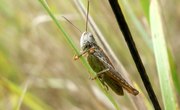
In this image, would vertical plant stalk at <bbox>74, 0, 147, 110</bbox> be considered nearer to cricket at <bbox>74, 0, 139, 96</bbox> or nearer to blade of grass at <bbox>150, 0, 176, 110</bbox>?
cricket at <bbox>74, 0, 139, 96</bbox>

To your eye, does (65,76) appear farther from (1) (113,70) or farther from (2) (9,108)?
(1) (113,70)

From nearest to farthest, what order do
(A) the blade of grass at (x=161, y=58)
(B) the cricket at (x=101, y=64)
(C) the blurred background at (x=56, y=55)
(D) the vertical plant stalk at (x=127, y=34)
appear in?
(D) the vertical plant stalk at (x=127, y=34) < (A) the blade of grass at (x=161, y=58) < (B) the cricket at (x=101, y=64) < (C) the blurred background at (x=56, y=55)

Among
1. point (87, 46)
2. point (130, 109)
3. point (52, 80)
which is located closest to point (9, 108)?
point (52, 80)

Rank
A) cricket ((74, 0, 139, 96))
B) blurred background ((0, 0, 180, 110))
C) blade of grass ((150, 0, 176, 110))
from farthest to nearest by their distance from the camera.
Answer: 1. blurred background ((0, 0, 180, 110))
2. cricket ((74, 0, 139, 96))
3. blade of grass ((150, 0, 176, 110))

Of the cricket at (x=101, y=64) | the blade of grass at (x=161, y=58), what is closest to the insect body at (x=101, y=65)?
the cricket at (x=101, y=64)

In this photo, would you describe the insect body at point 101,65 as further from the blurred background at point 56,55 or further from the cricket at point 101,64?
the blurred background at point 56,55

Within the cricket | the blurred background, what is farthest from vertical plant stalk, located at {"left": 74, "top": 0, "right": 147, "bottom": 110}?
the blurred background

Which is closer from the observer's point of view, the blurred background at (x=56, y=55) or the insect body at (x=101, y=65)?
the insect body at (x=101, y=65)
